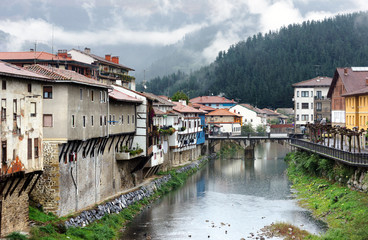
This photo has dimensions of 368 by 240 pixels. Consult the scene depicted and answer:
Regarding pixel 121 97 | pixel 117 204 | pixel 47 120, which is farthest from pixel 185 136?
pixel 47 120

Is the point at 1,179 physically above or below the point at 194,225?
above

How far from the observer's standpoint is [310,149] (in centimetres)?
7362

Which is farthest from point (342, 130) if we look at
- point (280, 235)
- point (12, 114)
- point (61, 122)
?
point (12, 114)

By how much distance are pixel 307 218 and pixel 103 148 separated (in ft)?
60.3

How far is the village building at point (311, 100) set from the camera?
132m

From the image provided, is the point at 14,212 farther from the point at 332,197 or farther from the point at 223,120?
the point at 223,120

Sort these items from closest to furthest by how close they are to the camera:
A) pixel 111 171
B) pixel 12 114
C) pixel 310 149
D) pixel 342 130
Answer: pixel 12 114 → pixel 111 171 → pixel 342 130 → pixel 310 149

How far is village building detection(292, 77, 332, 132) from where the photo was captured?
132 meters

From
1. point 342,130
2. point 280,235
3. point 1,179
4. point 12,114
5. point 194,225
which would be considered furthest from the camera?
point 342,130

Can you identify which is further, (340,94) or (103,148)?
(340,94)

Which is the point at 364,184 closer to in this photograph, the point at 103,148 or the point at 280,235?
the point at 280,235

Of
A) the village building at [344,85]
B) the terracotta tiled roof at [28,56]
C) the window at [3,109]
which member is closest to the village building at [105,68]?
the terracotta tiled roof at [28,56]

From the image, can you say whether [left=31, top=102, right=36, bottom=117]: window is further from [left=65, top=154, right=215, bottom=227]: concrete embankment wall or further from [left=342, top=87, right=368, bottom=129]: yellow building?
[left=342, top=87, right=368, bottom=129]: yellow building

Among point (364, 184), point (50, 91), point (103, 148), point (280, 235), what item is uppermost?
point (50, 91)
